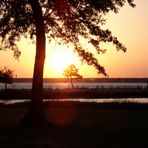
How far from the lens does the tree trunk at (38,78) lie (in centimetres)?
3216

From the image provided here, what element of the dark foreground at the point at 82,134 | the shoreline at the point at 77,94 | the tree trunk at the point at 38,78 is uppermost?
the tree trunk at the point at 38,78

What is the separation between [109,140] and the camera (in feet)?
78.7

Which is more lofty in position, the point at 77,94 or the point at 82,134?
the point at 82,134

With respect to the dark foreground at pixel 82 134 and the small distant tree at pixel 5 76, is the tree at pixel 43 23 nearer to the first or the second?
the dark foreground at pixel 82 134

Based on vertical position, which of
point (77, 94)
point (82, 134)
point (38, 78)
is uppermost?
point (38, 78)

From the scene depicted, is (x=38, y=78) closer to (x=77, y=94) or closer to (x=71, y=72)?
(x=77, y=94)

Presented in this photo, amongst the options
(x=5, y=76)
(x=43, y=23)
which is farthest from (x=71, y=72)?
(x=43, y=23)

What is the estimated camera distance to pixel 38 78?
32656 millimetres

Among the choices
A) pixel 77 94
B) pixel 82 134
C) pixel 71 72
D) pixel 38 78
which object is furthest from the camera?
pixel 71 72

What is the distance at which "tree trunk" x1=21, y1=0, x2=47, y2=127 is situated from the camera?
3216 cm

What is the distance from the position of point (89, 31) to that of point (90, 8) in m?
1.57

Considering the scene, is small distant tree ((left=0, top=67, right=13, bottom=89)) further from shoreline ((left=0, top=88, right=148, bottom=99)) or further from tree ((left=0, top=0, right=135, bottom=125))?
tree ((left=0, top=0, right=135, bottom=125))

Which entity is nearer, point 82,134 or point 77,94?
point 82,134

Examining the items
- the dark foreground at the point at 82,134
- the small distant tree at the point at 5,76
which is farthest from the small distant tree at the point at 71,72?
the dark foreground at the point at 82,134
